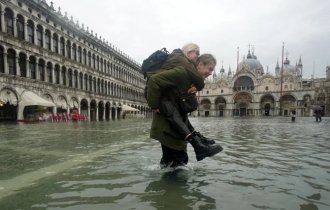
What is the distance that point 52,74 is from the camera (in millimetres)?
32062

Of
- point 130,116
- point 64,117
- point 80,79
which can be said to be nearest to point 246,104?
point 130,116

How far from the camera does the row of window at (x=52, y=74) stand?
26.3m

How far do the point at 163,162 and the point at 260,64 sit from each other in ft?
349

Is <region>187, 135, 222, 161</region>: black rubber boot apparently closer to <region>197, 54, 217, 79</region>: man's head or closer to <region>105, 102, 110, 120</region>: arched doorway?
<region>197, 54, 217, 79</region>: man's head

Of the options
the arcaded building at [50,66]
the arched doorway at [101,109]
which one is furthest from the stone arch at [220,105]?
the arched doorway at [101,109]

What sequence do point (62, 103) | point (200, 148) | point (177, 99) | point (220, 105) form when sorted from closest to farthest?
point (200, 148) → point (177, 99) → point (62, 103) → point (220, 105)

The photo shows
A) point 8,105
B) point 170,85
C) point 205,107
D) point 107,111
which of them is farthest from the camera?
point 205,107

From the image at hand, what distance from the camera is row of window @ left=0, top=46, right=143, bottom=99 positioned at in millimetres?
26266

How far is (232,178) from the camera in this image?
3.80m

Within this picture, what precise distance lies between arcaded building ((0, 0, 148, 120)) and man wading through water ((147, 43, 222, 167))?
23976 millimetres

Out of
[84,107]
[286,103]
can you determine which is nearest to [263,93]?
[286,103]

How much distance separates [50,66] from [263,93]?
71686mm

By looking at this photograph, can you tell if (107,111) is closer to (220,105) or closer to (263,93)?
(263,93)

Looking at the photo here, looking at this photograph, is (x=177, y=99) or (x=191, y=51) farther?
(x=191, y=51)
